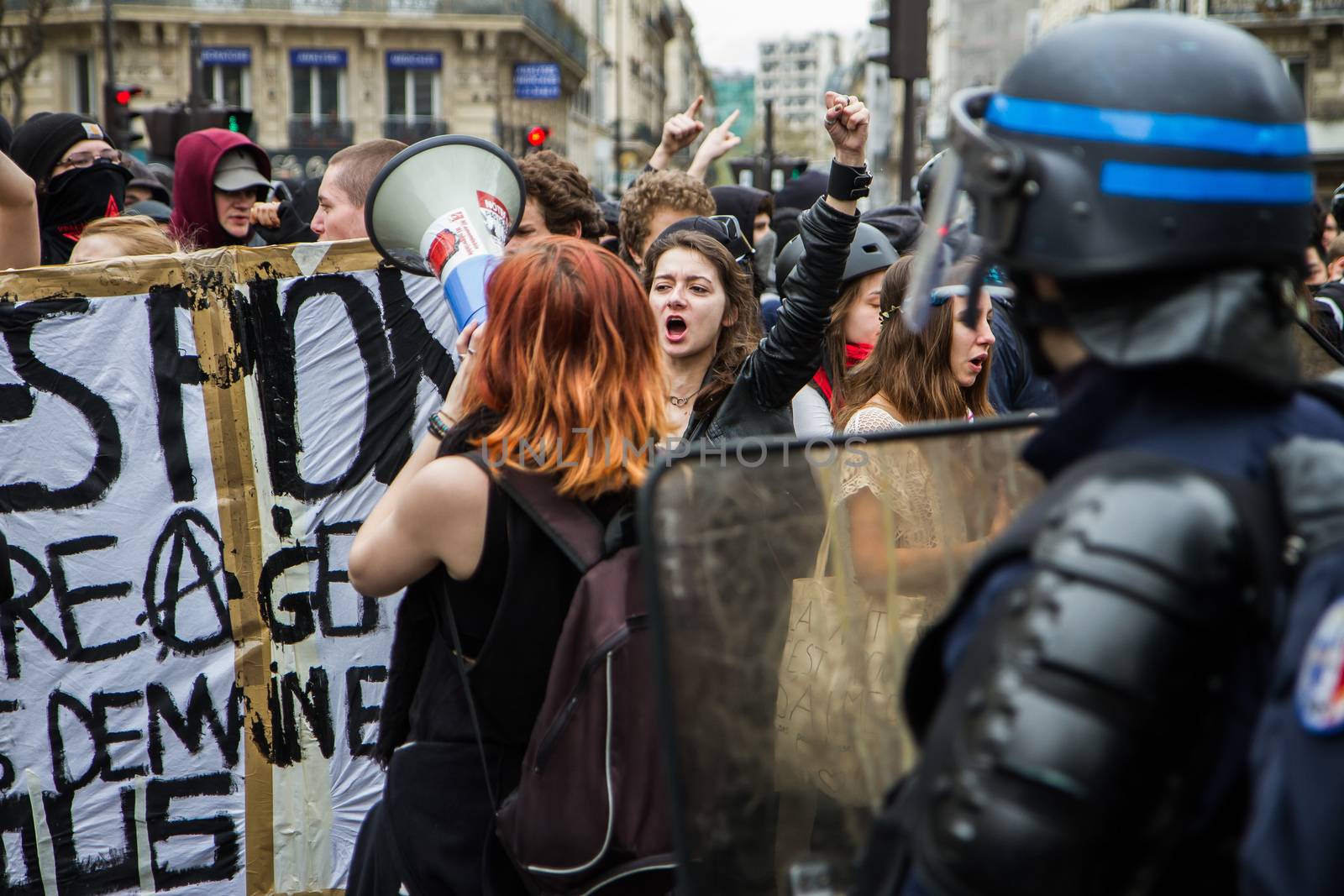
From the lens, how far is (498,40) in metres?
38.2

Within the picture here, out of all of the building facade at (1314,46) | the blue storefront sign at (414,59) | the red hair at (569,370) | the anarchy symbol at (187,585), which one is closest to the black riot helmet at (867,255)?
the red hair at (569,370)

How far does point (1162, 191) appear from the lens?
1.09 meters

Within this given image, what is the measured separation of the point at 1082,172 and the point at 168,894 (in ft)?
9.93

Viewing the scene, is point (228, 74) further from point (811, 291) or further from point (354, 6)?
point (811, 291)

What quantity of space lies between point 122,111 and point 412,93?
23.3 metres

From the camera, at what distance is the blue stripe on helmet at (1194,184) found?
1.09m

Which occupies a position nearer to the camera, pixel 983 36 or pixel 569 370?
pixel 569 370

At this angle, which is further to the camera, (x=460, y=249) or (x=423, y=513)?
(x=460, y=249)

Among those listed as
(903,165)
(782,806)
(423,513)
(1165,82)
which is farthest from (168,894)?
(903,165)

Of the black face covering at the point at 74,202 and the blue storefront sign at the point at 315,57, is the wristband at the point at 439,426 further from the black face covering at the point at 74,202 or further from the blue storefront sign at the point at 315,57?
the blue storefront sign at the point at 315,57

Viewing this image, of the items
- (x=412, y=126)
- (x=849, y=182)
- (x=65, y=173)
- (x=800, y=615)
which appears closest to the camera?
(x=800, y=615)

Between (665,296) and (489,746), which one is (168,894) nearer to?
(489,746)

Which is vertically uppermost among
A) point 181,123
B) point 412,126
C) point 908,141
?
point 412,126

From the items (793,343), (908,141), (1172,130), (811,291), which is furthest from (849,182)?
(908,141)
